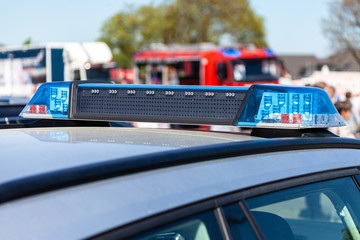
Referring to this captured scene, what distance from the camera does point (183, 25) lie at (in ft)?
184

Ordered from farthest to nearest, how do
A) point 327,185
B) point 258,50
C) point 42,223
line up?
point 258,50
point 327,185
point 42,223

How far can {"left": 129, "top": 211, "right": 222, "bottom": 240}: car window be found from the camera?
48.8 inches

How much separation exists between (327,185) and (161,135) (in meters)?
0.58

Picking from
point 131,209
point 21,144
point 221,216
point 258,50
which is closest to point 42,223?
point 131,209

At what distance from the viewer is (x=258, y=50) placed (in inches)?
741

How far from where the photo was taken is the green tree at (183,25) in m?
56.4

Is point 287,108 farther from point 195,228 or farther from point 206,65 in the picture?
point 206,65

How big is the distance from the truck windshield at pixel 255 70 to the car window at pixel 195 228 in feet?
55.2

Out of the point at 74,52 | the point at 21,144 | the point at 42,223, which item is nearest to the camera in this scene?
the point at 42,223

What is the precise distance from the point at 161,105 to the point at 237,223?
30.0 inches

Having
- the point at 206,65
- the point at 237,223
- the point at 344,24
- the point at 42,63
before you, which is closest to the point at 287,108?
the point at 237,223

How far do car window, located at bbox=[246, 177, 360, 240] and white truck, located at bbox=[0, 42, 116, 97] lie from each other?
13.2 meters

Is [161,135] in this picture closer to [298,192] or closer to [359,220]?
[298,192]

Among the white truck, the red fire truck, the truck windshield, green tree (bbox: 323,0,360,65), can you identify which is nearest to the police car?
the white truck
